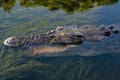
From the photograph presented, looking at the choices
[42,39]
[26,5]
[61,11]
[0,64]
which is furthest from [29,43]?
[26,5]

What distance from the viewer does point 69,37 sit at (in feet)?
20.0

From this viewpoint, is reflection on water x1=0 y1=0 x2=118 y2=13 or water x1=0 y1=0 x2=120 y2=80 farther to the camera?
reflection on water x1=0 y1=0 x2=118 y2=13

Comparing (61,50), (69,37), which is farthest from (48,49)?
(69,37)

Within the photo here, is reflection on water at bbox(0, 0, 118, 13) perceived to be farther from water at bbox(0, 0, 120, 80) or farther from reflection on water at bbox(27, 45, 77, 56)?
reflection on water at bbox(27, 45, 77, 56)

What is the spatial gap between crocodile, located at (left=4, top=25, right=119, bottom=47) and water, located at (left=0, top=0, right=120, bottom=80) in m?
0.12

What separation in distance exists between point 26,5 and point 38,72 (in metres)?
4.18

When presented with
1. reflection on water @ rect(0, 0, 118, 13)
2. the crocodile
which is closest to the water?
reflection on water @ rect(0, 0, 118, 13)

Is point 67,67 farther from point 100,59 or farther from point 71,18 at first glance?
point 71,18

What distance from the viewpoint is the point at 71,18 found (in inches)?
301

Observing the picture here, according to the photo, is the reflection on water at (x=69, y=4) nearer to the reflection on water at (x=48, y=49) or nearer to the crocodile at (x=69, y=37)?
the crocodile at (x=69, y=37)

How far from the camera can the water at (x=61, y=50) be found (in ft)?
16.8

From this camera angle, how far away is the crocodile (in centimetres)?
611

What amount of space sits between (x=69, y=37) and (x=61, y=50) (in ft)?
1.23

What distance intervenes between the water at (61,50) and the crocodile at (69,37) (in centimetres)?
12
